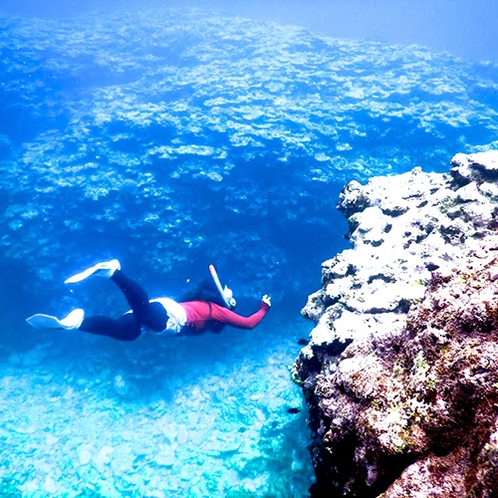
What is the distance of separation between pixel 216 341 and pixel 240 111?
23.8 ft

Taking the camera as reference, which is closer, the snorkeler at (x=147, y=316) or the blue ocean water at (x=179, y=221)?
the snorkeler at (x=147, y=316)

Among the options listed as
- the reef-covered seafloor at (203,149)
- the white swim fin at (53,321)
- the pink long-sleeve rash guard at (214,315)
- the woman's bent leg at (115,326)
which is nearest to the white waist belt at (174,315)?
the pink long-sleeve rash guard at (214,315)

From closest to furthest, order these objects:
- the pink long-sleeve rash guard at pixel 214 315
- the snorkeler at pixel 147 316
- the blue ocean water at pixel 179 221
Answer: the snorkeler at pixel 147 316 → the pink long-sleeve rash guard at pixel 214 315 → the blue ocean water at pixel 179 221

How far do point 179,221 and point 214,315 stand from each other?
432 cm

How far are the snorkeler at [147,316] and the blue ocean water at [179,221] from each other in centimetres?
221

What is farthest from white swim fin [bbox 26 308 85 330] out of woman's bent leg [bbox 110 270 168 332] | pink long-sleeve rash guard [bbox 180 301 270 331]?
pink long-sleeve rash guard [bbox 180 301 270 331]

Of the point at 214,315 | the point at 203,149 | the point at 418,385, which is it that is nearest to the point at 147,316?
the point at 214,315

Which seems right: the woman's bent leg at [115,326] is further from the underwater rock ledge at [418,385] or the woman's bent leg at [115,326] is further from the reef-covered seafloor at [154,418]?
the underwater rock ledge at [418,385]

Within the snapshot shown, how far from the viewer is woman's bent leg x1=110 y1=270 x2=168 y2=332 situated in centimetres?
523

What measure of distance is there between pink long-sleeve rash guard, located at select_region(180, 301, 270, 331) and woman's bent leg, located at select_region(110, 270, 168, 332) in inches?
21.0

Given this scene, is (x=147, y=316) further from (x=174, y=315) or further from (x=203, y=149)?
(x=203, y=149)

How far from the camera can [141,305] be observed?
5281 mm

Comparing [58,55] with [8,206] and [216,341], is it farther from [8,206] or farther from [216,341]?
[216,341]

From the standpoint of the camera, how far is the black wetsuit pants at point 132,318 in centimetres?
525
